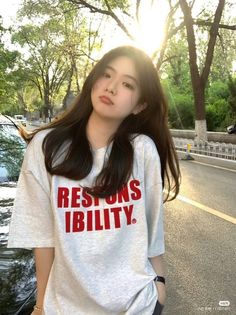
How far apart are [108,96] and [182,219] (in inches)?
226

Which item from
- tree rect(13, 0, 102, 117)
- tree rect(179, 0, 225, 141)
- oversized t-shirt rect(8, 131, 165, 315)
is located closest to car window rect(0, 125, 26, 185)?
oversized t-shirt rect(8, 131, 165, 315)

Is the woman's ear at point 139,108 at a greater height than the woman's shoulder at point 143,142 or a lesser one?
greater

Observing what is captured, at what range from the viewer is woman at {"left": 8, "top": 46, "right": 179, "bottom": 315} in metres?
1.55

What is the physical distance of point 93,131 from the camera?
176 cm

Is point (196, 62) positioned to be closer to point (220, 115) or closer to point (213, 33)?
point (213, 33)

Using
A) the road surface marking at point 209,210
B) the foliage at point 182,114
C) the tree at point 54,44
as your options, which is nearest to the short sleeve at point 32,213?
the road surface marking at point 209,210

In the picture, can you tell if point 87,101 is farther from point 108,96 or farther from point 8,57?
point 8,57

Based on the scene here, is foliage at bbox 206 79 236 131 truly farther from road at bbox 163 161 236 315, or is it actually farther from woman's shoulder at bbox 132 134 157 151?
woman's shoulder at bbox 132 134 157 151

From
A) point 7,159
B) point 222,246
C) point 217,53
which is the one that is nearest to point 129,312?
point 7,159

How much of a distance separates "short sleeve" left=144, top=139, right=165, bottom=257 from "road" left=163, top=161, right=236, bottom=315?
234cm

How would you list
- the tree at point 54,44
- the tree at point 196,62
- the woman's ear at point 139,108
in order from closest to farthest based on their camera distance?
Result: the woman's ear at point 139,108 < the tree at point 196,62 < the tree at point 54,44

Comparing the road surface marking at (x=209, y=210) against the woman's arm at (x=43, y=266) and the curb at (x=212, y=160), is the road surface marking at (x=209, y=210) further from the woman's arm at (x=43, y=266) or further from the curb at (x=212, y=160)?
the woman's arm at (x=43, y=266)

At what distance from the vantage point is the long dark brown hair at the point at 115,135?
1620 millimetres

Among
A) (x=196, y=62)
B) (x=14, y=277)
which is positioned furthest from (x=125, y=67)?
(x=196, y=62)
